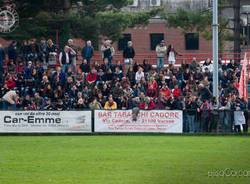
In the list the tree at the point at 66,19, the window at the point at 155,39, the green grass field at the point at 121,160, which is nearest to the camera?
the green grass field at the point at 121,160

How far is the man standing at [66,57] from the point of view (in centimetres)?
3012

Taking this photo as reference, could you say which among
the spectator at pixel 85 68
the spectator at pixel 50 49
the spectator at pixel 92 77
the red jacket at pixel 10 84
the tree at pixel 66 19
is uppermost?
the tree at pixel 66 19

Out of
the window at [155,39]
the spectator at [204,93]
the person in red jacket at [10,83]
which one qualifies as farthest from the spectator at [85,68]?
the window at [155,39]

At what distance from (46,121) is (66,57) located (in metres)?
5.74

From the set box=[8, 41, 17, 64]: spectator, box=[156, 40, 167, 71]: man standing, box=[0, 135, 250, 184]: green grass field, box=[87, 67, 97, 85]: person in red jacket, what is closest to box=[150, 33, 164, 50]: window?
box=[156, 40, 167, 71]: man standing

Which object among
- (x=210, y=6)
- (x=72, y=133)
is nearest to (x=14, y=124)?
(x=72, y=133)

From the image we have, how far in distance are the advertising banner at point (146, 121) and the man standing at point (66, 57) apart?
20.0 feet

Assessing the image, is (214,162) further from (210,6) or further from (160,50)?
(210,6)

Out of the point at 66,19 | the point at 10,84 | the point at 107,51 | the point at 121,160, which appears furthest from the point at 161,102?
the point at 66,19

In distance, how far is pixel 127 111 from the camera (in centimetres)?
2533

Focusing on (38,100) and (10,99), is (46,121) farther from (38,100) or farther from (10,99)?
(10,99)

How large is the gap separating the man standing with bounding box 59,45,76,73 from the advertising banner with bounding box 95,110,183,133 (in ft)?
20.0

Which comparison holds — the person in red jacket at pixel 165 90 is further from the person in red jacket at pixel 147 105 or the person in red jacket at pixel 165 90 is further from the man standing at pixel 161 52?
the man standing at pixel 161 52

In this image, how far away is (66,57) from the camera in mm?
30297
